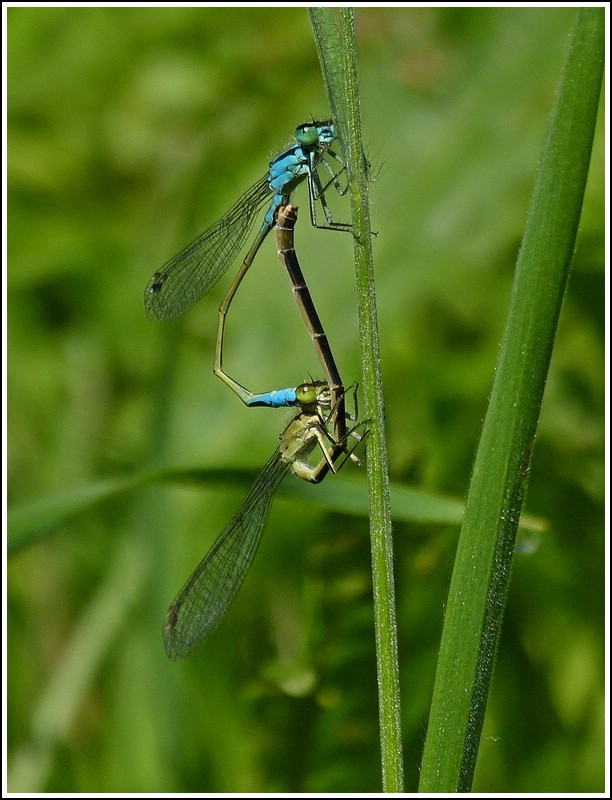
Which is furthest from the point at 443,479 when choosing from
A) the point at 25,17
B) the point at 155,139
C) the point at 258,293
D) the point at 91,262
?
the point at 25,17

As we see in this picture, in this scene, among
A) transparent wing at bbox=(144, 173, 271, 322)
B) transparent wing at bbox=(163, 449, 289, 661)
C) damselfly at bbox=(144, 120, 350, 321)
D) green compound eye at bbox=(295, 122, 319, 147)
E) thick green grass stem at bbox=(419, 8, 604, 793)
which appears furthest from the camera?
transparent wing at bbox=(144, 173, 271, 322)

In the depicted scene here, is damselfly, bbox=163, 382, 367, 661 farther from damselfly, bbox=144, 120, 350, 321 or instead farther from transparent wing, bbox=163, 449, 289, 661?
damselfly, bbox=144, 120, 350, 321

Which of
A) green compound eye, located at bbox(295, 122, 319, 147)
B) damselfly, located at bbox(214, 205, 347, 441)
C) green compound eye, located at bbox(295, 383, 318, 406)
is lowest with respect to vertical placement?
green compound eye, located at bbox(295, 383, 318, 406)

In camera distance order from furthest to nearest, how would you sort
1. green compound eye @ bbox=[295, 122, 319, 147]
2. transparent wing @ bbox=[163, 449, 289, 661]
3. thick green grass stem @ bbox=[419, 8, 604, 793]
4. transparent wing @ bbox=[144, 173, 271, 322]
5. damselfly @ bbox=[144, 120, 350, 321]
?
transparent wing @ bbox=[144, 173, 271, 322] → damselfly @ bbox=[144, 120, 350, 321] → transparent wing @ bbox=[163, 449, 289, 661] → green compound eye @ bbox=[295, 122, 319, 147] → thick green grass stem @ bbox=[419, 8, 604, 793]

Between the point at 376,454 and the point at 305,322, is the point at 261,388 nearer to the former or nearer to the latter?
the point at 305,322

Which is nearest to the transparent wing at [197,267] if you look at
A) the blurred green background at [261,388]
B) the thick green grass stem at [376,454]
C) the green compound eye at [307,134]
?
the blurred green background at [261,388]

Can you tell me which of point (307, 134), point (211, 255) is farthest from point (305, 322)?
point (211, 255)

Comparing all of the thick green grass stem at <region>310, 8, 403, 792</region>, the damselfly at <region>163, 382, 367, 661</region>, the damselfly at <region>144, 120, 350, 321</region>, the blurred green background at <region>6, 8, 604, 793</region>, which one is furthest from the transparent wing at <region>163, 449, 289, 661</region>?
the thick green grass stem at <region>310, 8, 403, 792</region>
